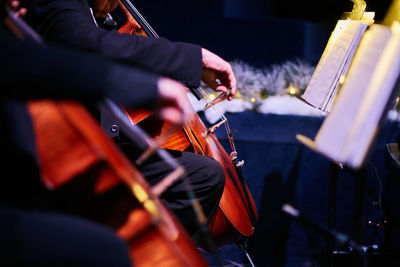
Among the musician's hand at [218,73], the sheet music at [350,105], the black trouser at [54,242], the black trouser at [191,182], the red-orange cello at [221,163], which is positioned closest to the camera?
the black trouser at [54,242]

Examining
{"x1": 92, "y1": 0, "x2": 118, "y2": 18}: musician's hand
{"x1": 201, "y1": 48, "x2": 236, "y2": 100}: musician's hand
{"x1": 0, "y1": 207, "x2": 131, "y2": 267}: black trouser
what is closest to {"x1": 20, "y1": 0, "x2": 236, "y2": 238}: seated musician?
{"x1": 201, "y1": 48, "x2": 236, "y2": 100}: musician's hand

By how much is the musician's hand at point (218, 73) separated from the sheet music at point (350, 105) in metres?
0.45

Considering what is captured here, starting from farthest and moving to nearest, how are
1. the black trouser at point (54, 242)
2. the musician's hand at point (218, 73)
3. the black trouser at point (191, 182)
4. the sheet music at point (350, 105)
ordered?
the black trouser at point (191, 182), the musician's hand at point (218, 73), the sheet music at point (350, 105), the black trouser at point (54, 242)

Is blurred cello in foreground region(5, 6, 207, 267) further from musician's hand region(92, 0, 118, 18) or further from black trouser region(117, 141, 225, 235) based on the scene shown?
musician's hand region(92, 0, 118, 18)

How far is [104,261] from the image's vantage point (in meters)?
0.63

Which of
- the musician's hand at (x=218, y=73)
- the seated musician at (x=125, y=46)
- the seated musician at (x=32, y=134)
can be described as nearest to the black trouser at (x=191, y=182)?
the seated musician at (x=125, y=46)

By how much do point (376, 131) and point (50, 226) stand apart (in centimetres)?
72

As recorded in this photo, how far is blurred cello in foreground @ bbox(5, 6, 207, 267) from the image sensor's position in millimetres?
643

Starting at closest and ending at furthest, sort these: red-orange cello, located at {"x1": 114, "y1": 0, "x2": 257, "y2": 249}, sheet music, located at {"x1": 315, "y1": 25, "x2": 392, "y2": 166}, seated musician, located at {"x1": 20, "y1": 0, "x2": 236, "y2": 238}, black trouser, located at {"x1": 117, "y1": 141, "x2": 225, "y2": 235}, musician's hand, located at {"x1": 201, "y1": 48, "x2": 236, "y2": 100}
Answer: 1. sheet music, located at {"x1": 315, "y1": 25, "x2": 392, "y2": 166}
2. seated musician, located at {"x1": 20, "y1": 0, "x2": 236, "y2": 238}
3. musician's hand, located at {"x1": 201, "y1": 48, "x2": 236, "y2": 100}
4. black trouser, located at {"x1": 117, "y1": 141, "x2": 225, "y2": 235}
5. red-orange cello, located at {"x1": 114, "y1": 0, "x2": 257, "y2": 249}

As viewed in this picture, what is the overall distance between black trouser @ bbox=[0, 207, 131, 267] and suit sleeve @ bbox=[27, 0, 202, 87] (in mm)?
540

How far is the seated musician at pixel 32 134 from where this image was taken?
582 millimetres

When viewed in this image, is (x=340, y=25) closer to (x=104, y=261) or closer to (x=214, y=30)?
(x=104, y=261)

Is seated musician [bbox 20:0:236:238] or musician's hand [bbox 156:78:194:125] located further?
seated musician [bbox 20:0:236:238]

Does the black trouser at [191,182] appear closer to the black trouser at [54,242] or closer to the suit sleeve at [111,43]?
the suit sleeve at [111,43]
